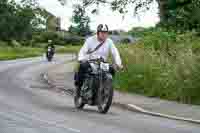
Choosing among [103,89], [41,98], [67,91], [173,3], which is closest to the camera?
[103,89]

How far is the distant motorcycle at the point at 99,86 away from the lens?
15195 millimetres

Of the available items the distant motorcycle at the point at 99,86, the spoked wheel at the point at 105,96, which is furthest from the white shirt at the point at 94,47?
the spoked wheel at the point at 105,96

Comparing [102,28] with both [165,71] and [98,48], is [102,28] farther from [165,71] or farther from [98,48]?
[165,71]

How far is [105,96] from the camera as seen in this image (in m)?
15.4

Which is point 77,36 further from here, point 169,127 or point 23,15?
point 169,127

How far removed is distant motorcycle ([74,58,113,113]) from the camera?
15.2 m

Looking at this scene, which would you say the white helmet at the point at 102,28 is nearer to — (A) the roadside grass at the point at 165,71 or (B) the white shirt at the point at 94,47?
(B) the white shirt at the point at 94,47

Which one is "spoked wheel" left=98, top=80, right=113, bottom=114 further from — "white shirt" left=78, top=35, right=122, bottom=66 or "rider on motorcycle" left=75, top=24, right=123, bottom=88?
"white shirt" left=78, top=35, right=122, bottom=66

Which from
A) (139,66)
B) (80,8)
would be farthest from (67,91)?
(80,8)

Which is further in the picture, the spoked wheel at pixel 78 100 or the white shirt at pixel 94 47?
the spoked wheel at pixel 78 100

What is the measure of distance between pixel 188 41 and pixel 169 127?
11.4 m

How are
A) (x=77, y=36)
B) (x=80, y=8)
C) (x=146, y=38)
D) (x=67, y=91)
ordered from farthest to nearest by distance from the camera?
(x=77, y=36)
(x=80, y=8)
(x=146, y=38)
(x=67, y=91)

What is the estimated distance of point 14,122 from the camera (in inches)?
508

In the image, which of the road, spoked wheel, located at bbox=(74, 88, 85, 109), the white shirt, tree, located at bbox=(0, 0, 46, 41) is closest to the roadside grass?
the road
